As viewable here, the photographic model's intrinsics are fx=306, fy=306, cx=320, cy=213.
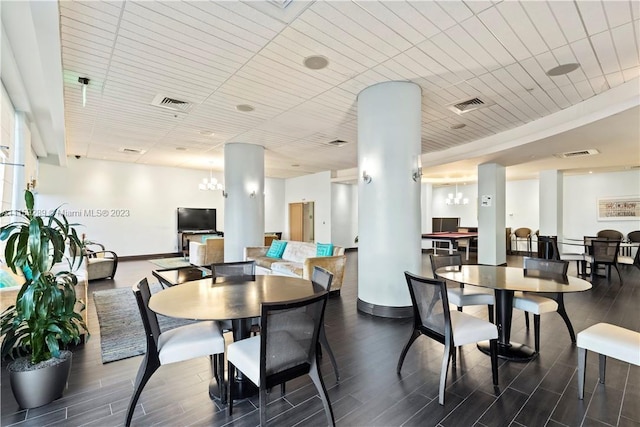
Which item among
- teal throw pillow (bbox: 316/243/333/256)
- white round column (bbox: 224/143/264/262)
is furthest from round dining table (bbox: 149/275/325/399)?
white round column (bbox: 224/143/264/262)

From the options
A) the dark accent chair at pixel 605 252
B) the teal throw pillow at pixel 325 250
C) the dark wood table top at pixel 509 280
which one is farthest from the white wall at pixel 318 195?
the dark wood table top at pixel 509 280

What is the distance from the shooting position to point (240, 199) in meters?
6.86

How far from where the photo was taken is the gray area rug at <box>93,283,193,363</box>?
10.0 feet

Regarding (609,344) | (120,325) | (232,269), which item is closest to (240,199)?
(120,325)

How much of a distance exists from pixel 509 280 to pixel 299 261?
4028 mm

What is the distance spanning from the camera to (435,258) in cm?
355

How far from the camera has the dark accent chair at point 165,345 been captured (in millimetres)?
1959

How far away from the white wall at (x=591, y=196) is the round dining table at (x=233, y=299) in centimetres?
1115

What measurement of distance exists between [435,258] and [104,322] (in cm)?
413

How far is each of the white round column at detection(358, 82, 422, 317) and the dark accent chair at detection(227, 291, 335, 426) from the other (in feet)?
7.35

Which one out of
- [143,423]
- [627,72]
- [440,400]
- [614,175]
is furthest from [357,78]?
[614,175]

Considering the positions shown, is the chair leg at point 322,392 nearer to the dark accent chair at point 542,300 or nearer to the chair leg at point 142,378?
the chair leg at point 142,378

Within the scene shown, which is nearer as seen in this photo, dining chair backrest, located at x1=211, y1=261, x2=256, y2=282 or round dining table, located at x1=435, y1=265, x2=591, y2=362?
round dining table, located at x1=435, y1=265, x2=591, y2=362

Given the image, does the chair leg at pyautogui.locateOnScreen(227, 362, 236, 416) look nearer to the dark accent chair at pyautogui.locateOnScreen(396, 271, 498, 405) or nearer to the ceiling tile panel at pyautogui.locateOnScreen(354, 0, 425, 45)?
the dark accent chair at pyautogui.locateOnScreen(396, 271, 498, 405)
